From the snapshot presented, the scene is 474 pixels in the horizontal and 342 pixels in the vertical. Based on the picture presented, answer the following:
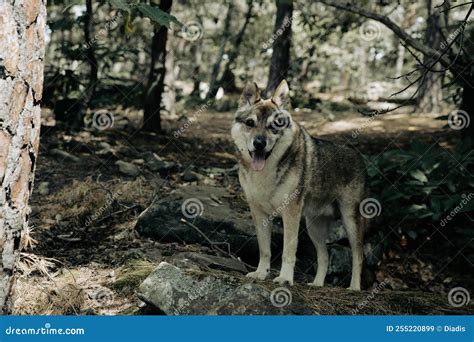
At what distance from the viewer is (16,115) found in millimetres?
3691

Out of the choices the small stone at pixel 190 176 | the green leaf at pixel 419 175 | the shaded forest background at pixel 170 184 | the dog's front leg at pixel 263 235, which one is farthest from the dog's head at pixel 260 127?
the small stone at pixel 190 176

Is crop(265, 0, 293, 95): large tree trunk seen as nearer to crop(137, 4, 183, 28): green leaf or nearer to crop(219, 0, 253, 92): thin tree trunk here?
crop(137, 4, 183, 28): green leaf

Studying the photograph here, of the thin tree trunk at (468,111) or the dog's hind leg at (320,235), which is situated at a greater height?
the thin tree trunk at (468,111)

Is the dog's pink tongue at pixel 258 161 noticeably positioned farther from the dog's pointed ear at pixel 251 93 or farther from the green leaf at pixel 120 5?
the green leaf at pixel 120 5

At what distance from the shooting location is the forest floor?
485 cm

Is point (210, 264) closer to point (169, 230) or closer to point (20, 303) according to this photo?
point (169, 230)

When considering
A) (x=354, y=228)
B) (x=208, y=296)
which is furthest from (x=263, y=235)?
(x=208, y=296)

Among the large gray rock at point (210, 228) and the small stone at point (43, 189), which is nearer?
the large gray rock at point (210, 228)

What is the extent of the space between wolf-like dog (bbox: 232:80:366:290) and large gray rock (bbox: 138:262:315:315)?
1.13 m

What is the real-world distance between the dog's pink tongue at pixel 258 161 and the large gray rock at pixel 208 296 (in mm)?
1336

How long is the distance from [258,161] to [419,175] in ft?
10.7

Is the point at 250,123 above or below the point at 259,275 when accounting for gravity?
above

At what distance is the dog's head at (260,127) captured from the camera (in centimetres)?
547

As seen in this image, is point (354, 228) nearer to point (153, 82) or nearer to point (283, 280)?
point (283, 280)
